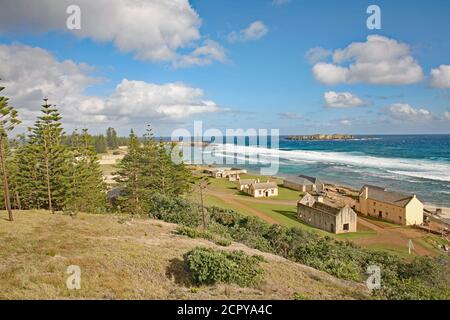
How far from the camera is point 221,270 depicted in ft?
44.5

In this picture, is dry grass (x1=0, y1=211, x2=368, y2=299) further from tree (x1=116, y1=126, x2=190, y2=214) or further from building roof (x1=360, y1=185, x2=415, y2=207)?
building roof (x1=360, y1=185, x2=415, y2=207)

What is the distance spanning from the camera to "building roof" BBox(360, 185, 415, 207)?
129 feet

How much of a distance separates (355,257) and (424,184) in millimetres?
49265

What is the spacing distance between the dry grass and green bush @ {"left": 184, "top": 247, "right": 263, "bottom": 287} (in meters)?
0.46

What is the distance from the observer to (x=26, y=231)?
19.8 m

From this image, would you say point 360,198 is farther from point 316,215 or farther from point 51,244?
point 51,244

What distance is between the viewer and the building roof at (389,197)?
129 feet

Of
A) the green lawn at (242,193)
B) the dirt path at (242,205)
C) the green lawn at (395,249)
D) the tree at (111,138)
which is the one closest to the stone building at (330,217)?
the dirt path at (242,205)

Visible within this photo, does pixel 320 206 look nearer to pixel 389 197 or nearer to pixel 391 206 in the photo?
pixel 391 206

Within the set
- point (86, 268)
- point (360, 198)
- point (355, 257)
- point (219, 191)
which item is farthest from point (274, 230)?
point (219, 191)

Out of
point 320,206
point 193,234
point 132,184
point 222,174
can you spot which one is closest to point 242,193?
point 222,174

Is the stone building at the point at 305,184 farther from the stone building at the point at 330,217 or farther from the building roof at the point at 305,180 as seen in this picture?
the stone building at the point at 330,217

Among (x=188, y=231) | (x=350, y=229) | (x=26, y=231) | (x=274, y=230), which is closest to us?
(x=26, y=231)

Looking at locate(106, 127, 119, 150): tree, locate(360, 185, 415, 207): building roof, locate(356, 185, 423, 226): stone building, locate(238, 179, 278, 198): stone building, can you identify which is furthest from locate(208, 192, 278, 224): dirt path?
locate(106, 127, 119, 150): tree
